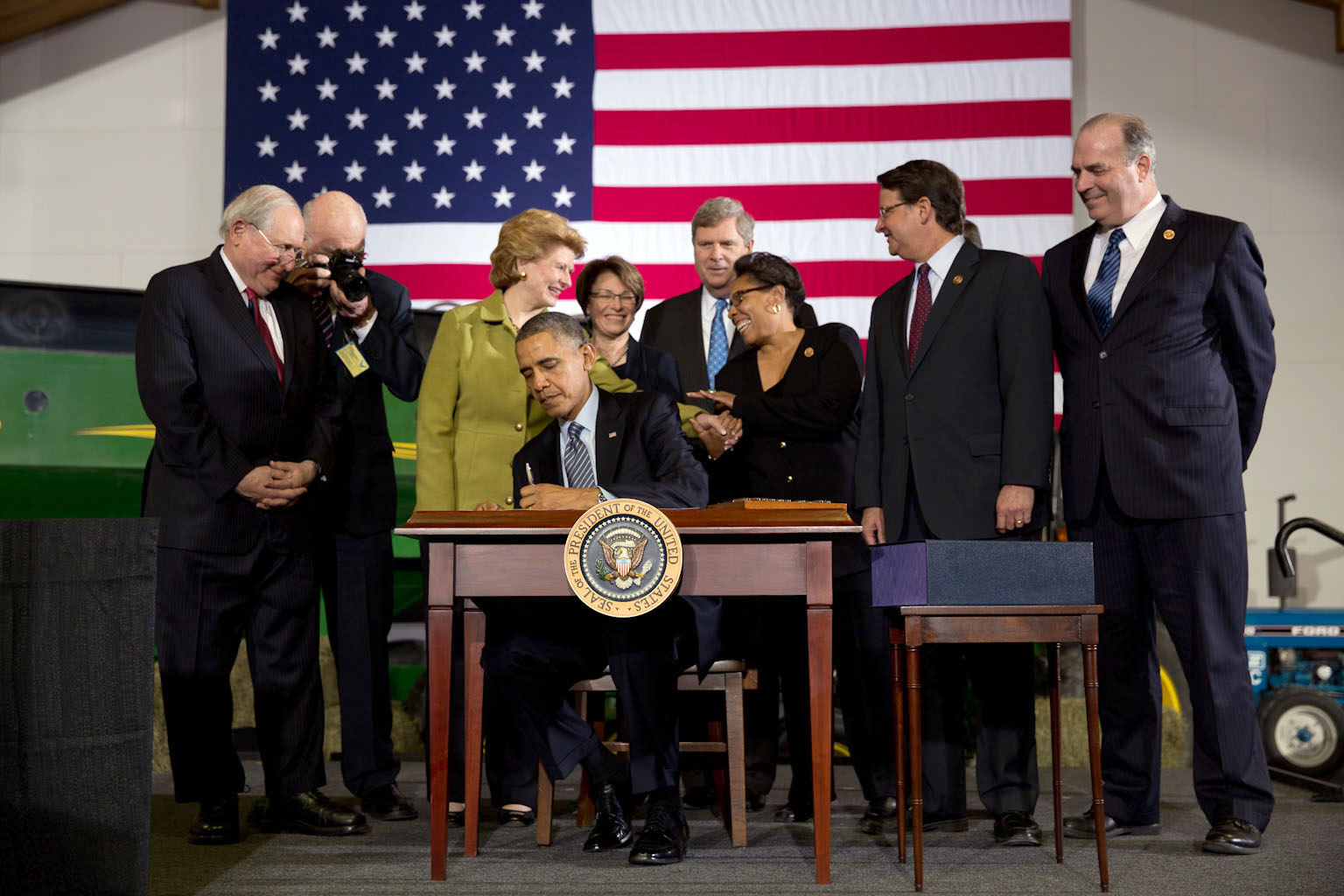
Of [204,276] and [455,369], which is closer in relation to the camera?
[204,276]

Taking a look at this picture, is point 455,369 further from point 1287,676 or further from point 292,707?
point 1287,676

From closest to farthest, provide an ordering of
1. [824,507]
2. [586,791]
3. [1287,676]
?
[824,507] → [586,791] → [1287,676]

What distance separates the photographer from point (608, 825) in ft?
9.50

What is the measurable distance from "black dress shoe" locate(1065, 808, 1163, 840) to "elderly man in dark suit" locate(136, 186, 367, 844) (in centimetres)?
178

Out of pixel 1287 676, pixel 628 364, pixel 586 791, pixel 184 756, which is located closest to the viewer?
pixel 184 756

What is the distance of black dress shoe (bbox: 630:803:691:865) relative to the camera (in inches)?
106

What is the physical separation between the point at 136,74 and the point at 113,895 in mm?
5609

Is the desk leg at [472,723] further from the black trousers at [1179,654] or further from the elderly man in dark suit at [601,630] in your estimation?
the black trousers at [1179,654]

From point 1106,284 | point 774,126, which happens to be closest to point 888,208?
point 1106,284

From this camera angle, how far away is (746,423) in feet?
10.9

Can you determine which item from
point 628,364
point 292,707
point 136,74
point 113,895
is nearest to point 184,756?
point 292,707

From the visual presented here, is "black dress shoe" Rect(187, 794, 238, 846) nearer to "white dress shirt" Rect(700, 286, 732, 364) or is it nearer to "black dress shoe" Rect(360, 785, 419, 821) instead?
"black dress shoe" Rect(360, 785, 419, 821)

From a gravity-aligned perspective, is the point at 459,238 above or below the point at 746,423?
above

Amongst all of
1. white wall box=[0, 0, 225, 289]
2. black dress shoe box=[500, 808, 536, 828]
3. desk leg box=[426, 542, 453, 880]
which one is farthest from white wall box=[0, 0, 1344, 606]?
desk leg box=[426, 542, 453, 880]
